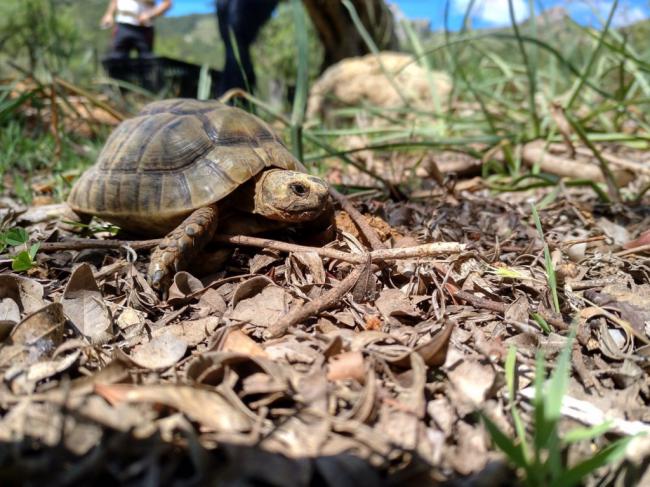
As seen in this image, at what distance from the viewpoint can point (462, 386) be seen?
1.04m

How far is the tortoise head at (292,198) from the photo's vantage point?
1.73 meters

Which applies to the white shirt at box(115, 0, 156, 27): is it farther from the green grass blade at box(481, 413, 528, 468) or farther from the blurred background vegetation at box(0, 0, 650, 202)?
the green grass blade at box(481, 413, 528, 468)

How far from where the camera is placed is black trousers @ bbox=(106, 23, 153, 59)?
7.55 meters

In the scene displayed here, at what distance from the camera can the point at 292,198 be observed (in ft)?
5.71

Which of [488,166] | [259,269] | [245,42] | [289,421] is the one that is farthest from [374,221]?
[245,42]

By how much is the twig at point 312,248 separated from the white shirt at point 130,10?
22.9 feet

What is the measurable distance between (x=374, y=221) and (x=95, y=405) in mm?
1324

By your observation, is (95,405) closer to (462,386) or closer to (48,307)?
(48,307)

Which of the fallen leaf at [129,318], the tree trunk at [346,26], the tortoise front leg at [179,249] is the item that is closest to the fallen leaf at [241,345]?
the fallen leaf at [129,318]

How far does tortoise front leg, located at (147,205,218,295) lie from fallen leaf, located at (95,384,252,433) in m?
0.65

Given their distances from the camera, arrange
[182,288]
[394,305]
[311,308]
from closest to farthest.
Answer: [311,308]
[394,305]
[182,288]

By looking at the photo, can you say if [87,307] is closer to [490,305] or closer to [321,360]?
[321,360]

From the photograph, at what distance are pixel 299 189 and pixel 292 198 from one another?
0.14 ft

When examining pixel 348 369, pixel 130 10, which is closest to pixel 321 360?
pixel 348 369
